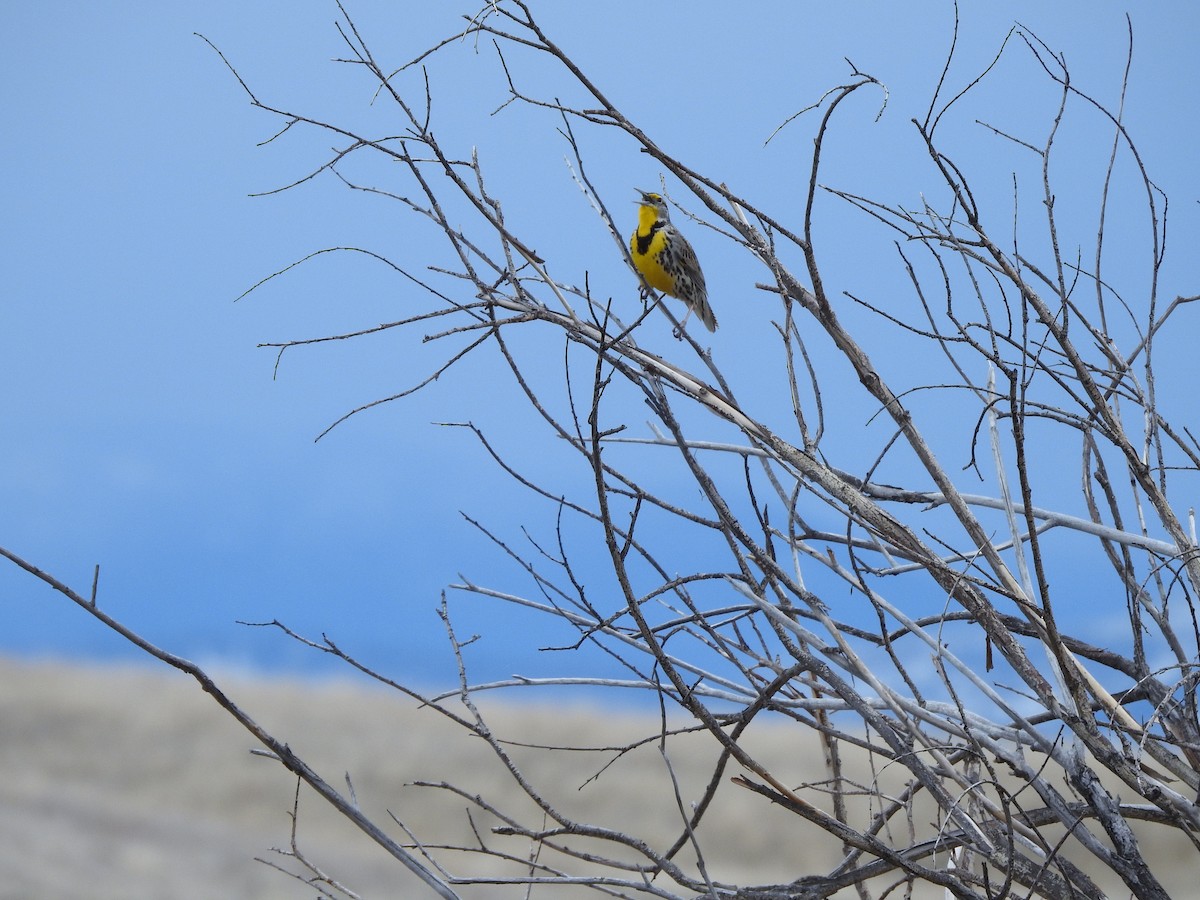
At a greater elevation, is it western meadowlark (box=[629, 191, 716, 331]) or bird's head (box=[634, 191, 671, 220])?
bird's head (box=[634, 191, 671, 220])

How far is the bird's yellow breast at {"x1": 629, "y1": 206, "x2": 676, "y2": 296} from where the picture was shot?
456 cm

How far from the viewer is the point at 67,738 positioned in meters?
10.1

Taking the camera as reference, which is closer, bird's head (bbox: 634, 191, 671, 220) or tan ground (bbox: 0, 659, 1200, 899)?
bird's head (bbox: 634, 191, 671, 220)

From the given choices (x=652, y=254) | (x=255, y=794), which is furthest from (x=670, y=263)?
(x=255, y=794)

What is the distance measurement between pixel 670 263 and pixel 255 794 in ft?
19.7

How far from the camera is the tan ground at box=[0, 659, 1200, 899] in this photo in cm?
739

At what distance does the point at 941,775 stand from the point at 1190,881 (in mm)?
5962

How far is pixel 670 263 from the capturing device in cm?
470

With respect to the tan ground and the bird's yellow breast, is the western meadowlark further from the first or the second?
the tan ground

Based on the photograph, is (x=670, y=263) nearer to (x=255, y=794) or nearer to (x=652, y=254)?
(x=652, y=254)

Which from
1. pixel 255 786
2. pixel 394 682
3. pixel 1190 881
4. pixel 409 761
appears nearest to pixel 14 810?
pixel 255 786

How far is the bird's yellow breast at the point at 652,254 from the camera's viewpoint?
456 centimetres

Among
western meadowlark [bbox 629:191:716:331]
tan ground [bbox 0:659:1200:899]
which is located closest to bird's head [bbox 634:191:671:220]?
western meadowlark [bbox 629:191:716:331]

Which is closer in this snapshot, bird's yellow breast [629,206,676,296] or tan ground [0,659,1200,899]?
bird's yellow breast [629,206,676,296]
